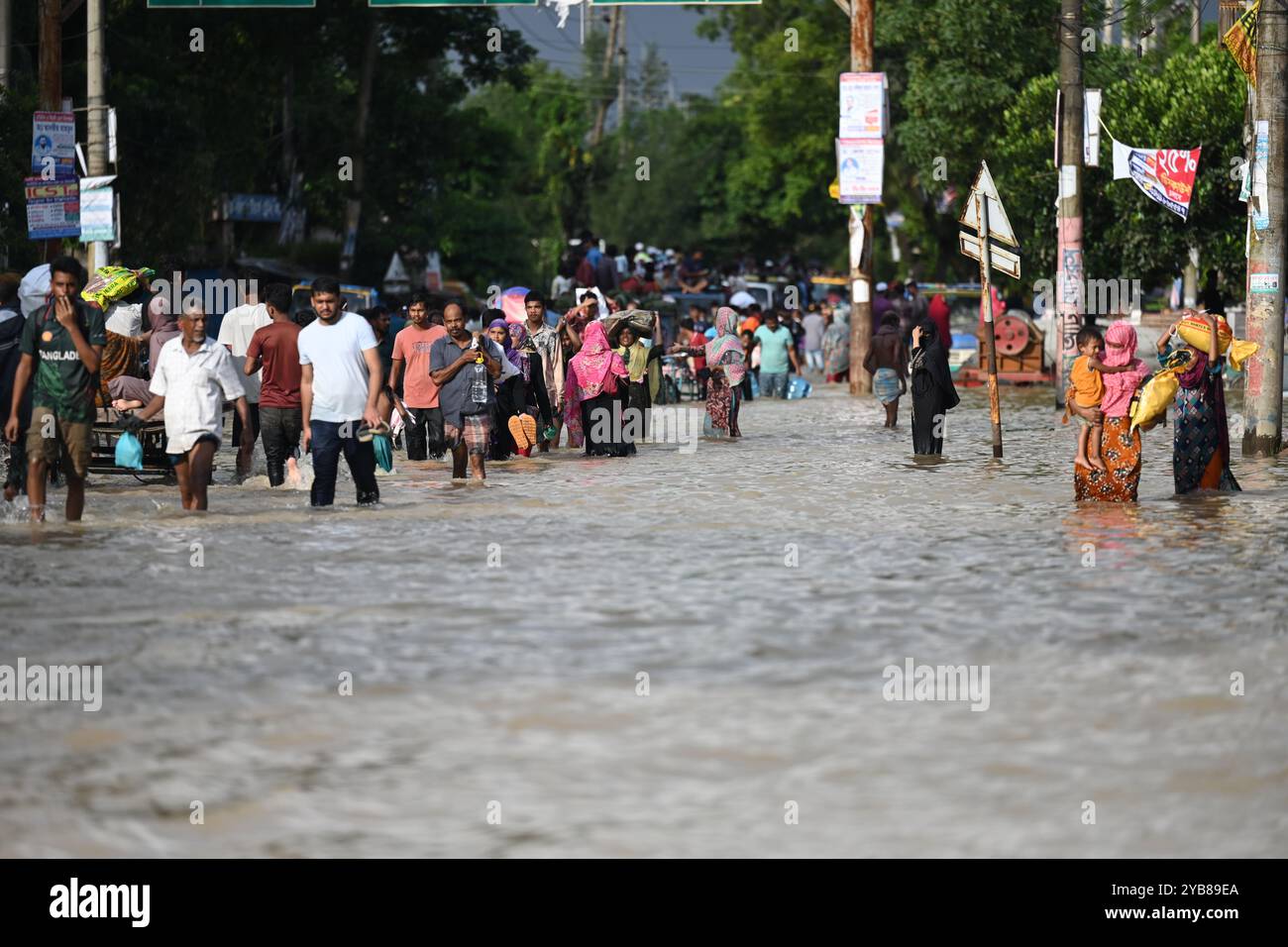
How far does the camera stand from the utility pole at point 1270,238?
2100cm

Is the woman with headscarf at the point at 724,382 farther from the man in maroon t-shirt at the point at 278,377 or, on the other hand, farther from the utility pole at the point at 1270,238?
the man in maroon t-shirt at the point at 278,377

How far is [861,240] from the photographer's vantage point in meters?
36.8

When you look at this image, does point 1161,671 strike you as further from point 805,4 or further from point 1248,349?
point 805,4

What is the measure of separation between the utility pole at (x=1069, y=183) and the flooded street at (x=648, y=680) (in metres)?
13.2

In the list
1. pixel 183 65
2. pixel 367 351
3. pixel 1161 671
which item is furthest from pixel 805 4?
pixel 1161 671

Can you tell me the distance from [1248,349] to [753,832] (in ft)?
43.9

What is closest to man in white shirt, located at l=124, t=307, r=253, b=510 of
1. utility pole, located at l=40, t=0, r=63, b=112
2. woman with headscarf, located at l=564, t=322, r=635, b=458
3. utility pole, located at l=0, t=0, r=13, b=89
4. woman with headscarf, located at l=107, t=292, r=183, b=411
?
woman with headscarf, located at l=107, t=292, r=183, b=411

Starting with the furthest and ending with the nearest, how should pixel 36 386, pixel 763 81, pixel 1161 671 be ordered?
pixel 763 81 → pixel 36 386 → pixel 1161 671

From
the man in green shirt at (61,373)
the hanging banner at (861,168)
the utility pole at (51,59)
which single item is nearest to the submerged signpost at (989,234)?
the man in green shirt at (61,373)

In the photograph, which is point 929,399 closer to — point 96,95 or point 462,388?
point 462,388

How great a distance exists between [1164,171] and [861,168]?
6.21 m

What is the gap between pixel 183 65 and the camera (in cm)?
4375

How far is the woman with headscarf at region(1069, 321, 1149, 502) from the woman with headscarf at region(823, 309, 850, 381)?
83.9 feet

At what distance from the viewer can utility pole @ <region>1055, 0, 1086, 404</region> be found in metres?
29.7
